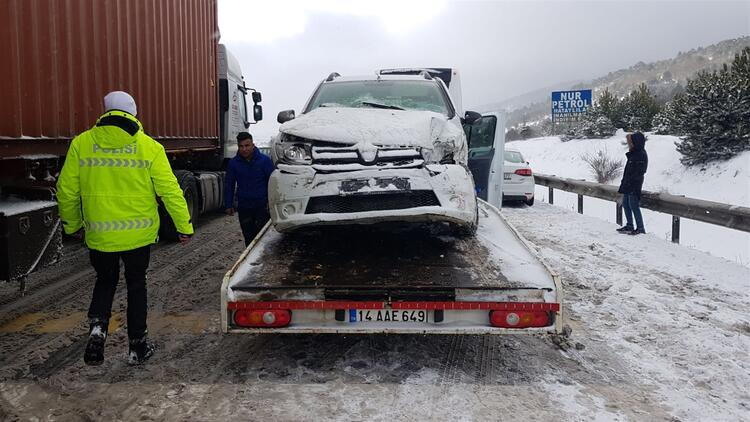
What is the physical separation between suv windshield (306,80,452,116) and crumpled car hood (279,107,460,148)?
2.55 feet

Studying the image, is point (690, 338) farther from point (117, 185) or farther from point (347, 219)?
point (117, 185)

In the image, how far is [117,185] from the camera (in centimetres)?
355

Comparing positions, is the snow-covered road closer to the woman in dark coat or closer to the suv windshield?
the suv windshield

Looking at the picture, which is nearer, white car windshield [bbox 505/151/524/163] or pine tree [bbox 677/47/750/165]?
white car windshield [bbox 505/151/524/163]

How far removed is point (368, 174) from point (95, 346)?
220 cm

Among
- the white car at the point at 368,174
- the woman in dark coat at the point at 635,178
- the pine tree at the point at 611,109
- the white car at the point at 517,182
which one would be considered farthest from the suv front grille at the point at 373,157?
the pine tree at the point at 611,109

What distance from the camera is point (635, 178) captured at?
8711 millimetres

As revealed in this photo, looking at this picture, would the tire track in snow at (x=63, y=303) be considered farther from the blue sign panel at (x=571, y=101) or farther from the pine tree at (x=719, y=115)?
the blue sign panel at (x=571, y=101)

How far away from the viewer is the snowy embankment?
11117mm

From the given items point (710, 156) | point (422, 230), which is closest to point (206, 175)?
point (422, 230)

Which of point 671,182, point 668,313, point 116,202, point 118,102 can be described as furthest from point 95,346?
point 671,182

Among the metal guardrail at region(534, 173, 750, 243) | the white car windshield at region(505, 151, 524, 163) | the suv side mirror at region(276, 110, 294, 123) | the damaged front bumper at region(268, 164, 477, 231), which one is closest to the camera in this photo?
the damaged front bumper at region(268, 164, 477, 231)

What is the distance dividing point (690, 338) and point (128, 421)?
3.95 metres

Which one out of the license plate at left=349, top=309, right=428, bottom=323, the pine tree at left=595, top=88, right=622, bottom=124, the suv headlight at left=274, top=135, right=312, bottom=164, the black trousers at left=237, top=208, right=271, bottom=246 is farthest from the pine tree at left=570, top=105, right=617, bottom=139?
the license plate at left=349, top=309, right=428, bottom=323
